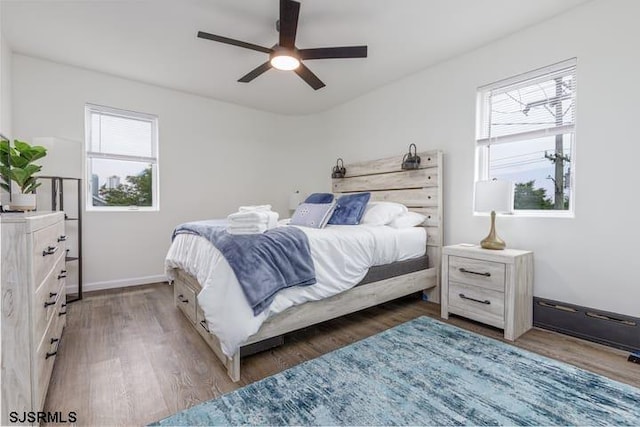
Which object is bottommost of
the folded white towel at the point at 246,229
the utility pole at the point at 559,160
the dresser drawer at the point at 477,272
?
the dresser drawer at the point at 477,272

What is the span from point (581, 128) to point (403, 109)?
1783 mm

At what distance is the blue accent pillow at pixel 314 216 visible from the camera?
114 inches

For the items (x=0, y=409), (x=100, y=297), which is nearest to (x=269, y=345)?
(x=0, y=409)

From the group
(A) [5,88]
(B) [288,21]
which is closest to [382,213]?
(B) [288,21]

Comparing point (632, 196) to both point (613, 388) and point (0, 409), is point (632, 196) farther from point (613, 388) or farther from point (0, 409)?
point (0, 409)

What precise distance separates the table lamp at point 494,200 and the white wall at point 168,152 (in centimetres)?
309

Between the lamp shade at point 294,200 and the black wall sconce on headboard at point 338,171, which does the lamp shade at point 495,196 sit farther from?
the lamp shade at point 294,200

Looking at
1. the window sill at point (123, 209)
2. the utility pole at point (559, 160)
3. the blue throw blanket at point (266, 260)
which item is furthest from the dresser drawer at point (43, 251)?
the utility pole at point (559, 160)

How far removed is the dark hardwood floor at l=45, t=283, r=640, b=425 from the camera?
1560 mm

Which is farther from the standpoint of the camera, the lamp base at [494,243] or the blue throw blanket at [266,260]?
the lamp base at [494,243]

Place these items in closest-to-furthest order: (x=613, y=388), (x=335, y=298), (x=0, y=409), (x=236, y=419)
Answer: (x=0, y=409), (x=236, y=419), (x=613, y=388), (x=335, y=298)

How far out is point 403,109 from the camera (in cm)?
363

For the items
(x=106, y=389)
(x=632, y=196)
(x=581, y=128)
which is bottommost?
(x=106, y=389)

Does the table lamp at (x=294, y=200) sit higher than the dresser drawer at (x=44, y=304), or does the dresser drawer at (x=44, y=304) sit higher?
the table lamp at (x=294, y=200)
